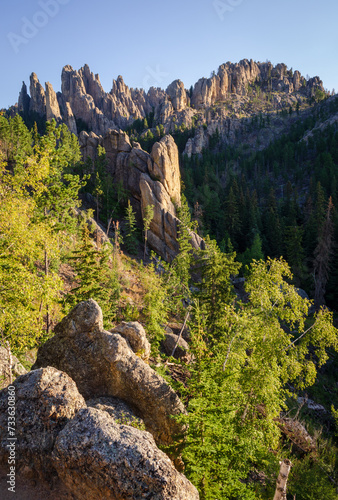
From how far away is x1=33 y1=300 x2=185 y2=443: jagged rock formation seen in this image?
902cm

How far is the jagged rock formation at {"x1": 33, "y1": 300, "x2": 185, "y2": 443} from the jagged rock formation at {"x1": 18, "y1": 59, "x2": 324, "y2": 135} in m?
125

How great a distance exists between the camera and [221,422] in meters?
7.66

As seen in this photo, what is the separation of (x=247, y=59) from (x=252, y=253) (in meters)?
178

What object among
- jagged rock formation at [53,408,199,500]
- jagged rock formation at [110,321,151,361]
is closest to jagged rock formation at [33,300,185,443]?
jagged rock formation at [110,321,151,361]

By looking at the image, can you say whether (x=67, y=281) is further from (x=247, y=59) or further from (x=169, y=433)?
(x=247, y=59)

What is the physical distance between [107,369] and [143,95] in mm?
184366

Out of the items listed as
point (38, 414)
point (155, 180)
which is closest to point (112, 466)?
point (38, 414)

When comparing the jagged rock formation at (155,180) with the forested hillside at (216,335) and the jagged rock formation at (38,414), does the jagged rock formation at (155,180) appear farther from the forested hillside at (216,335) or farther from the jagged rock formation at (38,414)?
the jagged rock formation at (38,414)

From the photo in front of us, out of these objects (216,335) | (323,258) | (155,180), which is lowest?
(216,335)

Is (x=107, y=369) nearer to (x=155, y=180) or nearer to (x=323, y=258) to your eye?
(x=323, y=258)

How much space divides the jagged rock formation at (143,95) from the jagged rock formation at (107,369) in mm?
124931

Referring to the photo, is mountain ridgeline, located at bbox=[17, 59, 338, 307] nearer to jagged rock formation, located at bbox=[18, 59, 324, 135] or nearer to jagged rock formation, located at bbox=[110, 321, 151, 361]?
jagged rock formation, located at bbox=[18, 59, 324, 135]

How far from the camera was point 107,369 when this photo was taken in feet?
30.7

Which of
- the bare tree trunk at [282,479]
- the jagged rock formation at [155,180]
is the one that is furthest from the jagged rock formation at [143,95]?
the bare tree trunk at [282,479]
